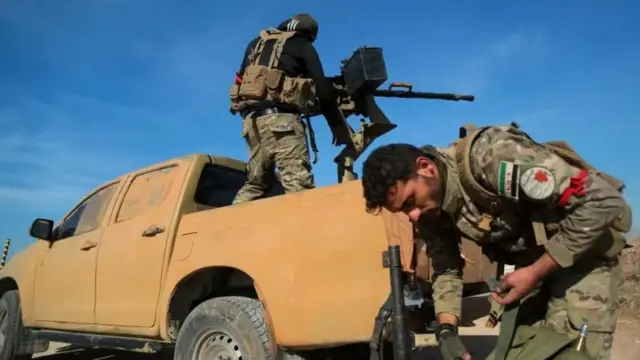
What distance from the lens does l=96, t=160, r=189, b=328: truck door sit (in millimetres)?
3996

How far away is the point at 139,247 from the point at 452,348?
99.7 inches

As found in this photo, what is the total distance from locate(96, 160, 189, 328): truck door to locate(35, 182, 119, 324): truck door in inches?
6.9

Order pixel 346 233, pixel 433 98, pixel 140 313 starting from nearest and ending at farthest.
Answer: pixel 346 233 → pixel 140 313 → pixel 433 98

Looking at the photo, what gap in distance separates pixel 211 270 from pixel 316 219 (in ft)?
3.26

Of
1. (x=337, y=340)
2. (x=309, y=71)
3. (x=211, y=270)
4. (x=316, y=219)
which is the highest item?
(x=309, y=71)

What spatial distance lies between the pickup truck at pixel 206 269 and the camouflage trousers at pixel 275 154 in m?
0.32

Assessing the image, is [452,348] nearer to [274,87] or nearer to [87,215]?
[274,87]

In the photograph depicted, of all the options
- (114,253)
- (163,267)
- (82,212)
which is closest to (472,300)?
(163,267)

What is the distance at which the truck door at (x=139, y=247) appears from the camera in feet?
13.1

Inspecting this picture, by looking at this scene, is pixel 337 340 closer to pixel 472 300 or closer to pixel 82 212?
pixel 472 300

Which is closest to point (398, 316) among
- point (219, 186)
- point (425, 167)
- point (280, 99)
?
point (425, 167)

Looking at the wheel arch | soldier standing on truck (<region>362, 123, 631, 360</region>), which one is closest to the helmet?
the wheel arch

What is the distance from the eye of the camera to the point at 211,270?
12.2 feet

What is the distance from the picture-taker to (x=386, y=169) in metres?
2.23
